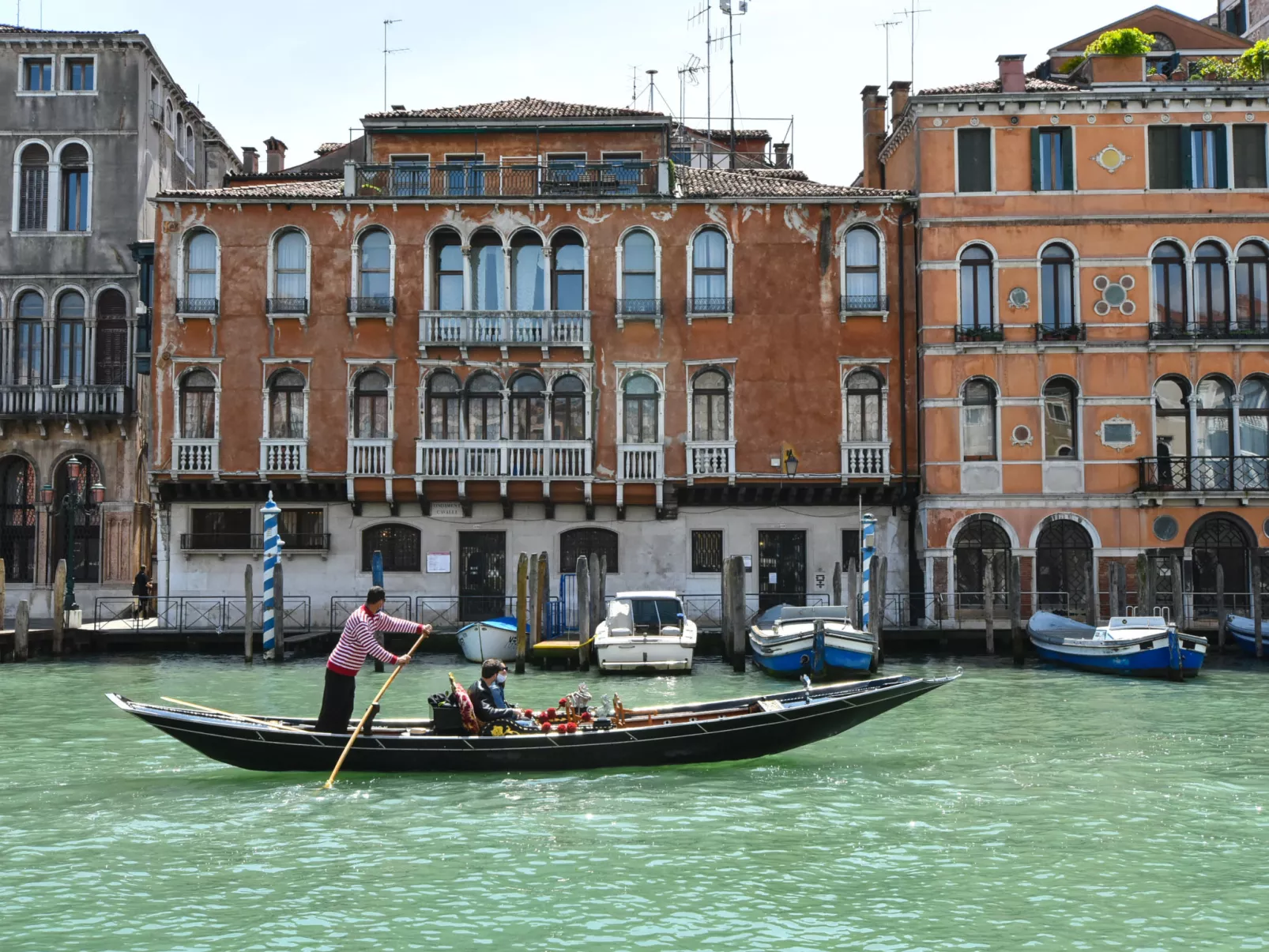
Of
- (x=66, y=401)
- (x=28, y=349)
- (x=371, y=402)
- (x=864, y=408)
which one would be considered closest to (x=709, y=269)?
(x=864, y=408)

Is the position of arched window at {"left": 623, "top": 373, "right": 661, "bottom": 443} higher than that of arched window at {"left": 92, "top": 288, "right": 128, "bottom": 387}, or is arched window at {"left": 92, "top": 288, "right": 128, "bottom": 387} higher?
arched window at {"left": 92, "top": 288, "right": 128, "bottom": 387}

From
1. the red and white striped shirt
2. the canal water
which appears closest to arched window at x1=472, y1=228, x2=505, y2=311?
the canal water

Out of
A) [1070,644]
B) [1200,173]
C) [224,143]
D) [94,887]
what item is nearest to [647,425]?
[1070,644]

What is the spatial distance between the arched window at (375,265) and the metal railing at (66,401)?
5829 mm

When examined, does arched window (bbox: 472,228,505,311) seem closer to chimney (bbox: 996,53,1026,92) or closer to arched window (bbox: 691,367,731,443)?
arched window (bbox: 691,367,731,443)

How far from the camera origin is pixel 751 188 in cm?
2600

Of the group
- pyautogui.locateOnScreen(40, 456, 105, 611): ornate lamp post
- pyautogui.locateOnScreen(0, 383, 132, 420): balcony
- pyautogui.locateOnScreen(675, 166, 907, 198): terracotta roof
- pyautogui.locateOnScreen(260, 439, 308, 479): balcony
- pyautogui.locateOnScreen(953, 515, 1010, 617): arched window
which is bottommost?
pyautogui.locateOnScreen(953, 515, 1010, 617): arched window

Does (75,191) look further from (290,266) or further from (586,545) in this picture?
(586,545)

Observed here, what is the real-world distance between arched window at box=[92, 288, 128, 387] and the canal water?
1490 cm

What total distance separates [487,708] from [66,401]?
18804 mm

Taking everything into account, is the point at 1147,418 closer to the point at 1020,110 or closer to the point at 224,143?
the point at 1020,110

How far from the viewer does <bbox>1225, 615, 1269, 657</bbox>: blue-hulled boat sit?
2236cm

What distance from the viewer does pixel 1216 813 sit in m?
10.8

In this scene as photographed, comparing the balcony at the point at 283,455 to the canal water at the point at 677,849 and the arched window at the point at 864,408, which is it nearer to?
the arched window at the point at 864,408
